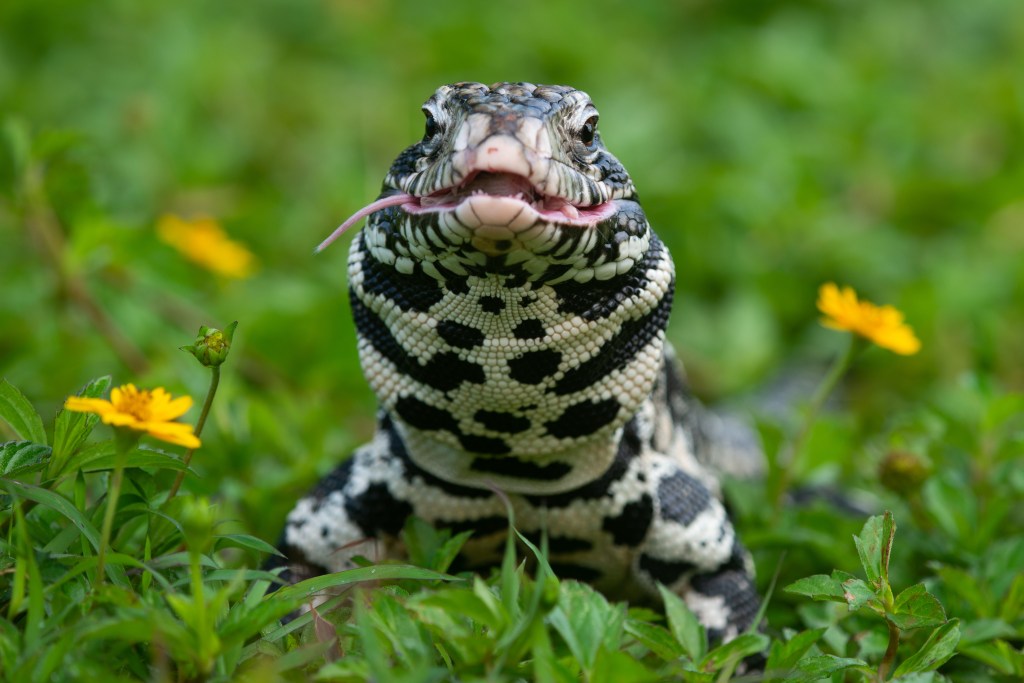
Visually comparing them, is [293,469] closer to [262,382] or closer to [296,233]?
[262,382]

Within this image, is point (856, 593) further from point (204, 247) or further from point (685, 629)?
point (204, 247)

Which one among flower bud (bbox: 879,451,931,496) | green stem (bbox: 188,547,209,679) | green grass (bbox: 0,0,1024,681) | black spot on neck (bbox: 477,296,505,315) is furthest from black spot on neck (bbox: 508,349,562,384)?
flower bud (bbox: 879,451,931,496)

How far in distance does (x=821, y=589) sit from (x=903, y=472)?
1.02 m

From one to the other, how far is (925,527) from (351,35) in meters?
6.10

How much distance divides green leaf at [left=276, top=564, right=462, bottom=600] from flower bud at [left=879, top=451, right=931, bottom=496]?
1.54m

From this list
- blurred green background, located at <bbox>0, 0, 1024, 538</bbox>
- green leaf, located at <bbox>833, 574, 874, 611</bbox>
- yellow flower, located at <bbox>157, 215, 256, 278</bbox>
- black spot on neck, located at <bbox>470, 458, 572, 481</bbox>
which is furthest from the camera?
yellow flower, located at <bbox>157, 215, 256, 278</bbox>

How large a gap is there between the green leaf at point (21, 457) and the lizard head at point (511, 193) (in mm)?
875

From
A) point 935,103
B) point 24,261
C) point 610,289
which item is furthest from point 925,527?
point 935,103

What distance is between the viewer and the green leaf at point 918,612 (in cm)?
272

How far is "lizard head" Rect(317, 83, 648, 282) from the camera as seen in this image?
2572 mm

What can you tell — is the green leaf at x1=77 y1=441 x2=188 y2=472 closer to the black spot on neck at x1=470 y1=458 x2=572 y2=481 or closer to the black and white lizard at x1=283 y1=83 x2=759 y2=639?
the black and white lizard at x1=283 y1=83 x2=759 y2=639

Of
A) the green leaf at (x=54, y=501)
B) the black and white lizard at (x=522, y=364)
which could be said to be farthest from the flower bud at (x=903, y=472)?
the green leaf at (x=54, y=501)

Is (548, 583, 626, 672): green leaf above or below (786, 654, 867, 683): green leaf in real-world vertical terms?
above

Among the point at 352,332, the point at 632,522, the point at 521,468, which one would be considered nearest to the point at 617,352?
the point at 521,468
